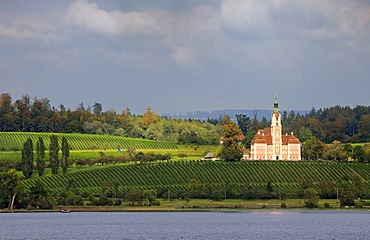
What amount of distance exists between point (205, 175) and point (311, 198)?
30.9 metres

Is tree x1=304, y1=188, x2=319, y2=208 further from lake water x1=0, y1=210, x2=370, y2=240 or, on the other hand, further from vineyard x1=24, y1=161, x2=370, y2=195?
vineyard x1=24, y1=161, x2=370, y2=195

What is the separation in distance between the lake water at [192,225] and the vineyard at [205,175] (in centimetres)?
1275

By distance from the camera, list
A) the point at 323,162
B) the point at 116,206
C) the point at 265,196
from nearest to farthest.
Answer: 1. the point at 116,206
2. the point at 265,196
3. the point at 323,162

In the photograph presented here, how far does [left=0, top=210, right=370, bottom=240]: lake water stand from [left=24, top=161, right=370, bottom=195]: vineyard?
1275 cm

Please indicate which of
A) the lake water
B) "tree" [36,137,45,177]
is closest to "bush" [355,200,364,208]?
the lake water

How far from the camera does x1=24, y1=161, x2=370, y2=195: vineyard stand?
162750 millimetres

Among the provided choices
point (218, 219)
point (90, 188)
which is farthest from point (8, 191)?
point (218, 219)

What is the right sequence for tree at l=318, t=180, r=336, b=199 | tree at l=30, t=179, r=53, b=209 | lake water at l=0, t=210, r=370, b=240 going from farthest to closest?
tree at l=318, t=180, r=336, b=199 → tree at l=30, t=179, r=53, b=209 → lake water at l=0, t=210, r=370, b=240

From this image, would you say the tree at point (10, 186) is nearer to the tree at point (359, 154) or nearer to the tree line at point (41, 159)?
the tree line at point (41, 159)

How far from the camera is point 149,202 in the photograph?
14788cm

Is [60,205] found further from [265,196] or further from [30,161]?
[265,196]

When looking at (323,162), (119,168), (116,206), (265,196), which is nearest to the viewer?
(116,206)

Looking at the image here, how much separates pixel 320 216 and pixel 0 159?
7587cm

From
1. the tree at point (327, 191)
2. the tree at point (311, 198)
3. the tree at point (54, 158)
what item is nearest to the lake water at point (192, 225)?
the tree at point (311, 198)
